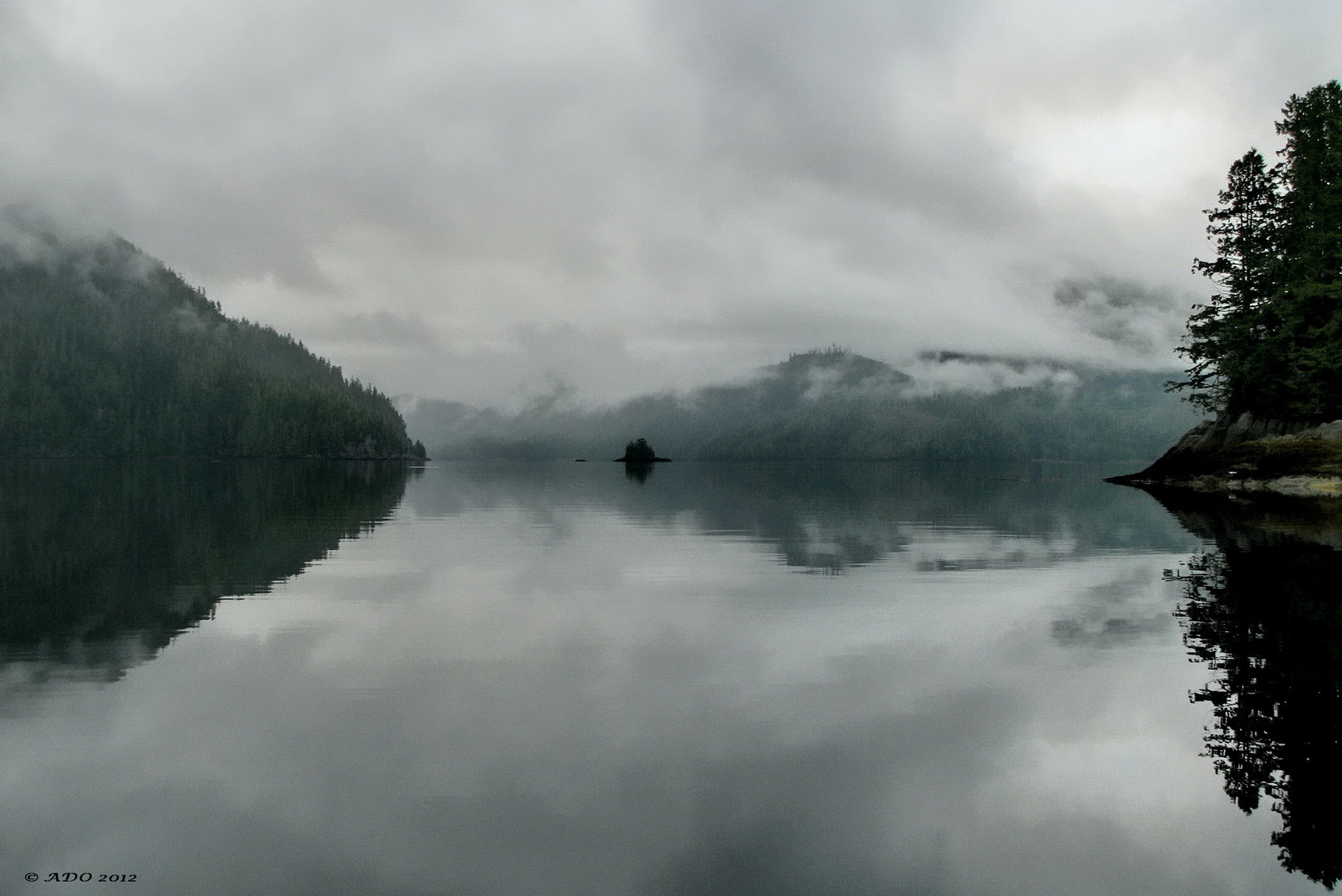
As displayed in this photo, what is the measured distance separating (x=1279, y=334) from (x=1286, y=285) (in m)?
4.85

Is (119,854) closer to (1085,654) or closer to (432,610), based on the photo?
(432,610)

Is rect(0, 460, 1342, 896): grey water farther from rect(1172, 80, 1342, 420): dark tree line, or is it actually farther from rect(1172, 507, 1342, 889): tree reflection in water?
rect(1172, 80, 1342, 420): dark tree line

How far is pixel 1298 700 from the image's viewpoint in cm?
1382

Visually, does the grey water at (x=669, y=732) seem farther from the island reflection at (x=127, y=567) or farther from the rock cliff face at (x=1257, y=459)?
the rock cliff face at (x=1257, y=459)

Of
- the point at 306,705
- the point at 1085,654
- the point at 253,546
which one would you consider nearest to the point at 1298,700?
the point at 1085,654

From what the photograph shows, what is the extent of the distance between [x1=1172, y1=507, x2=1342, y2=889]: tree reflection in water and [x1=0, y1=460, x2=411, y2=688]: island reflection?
60.4 ft

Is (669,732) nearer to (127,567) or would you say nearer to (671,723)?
(671,723)

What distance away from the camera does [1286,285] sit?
80.2 meters

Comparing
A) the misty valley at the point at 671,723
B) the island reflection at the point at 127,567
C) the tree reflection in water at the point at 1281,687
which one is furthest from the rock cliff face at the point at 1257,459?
the island reflection at the point at 127,567

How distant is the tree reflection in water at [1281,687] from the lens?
33.0ft

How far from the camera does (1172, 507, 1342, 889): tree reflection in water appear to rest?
1005 cm

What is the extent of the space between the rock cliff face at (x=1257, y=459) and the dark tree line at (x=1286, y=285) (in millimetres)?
1800

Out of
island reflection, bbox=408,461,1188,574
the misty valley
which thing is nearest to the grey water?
the misty valley

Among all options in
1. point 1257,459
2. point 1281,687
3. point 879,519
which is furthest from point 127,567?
point 1257,459
